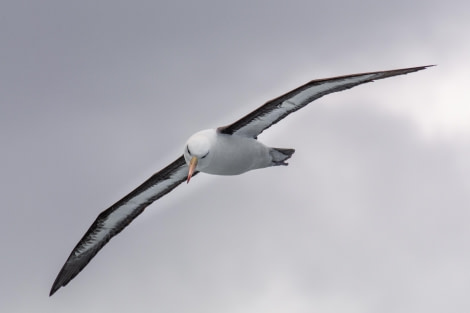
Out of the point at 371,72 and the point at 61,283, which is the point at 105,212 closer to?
the point at 61,283

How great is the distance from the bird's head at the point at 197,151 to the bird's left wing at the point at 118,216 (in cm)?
354

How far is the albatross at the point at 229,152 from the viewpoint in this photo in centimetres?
2502

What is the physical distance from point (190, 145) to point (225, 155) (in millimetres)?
1143

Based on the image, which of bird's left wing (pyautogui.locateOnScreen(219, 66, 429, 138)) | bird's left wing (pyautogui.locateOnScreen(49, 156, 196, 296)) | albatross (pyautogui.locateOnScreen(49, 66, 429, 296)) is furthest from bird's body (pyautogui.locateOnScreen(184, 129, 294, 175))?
bird's left wing (pyautogui.locateOnScreen(49, 156, 196, 296))

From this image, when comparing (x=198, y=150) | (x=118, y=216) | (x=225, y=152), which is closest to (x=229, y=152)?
(x=225, y=152)

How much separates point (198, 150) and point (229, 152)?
1.12 metres

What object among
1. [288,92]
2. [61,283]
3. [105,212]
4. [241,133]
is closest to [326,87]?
[288,92]

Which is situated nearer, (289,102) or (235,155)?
(235,155)

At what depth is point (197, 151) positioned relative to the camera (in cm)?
2494

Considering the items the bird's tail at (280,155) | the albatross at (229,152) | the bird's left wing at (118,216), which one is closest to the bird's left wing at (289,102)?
the albatross at (229,152)

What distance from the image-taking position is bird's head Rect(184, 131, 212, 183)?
25.0m

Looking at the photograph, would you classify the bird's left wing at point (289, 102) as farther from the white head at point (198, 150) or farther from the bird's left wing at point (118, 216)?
the bird's left wing at point (118, 216)

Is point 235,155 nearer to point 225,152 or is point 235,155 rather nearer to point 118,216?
point 225,152

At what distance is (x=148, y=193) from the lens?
29703 mm
